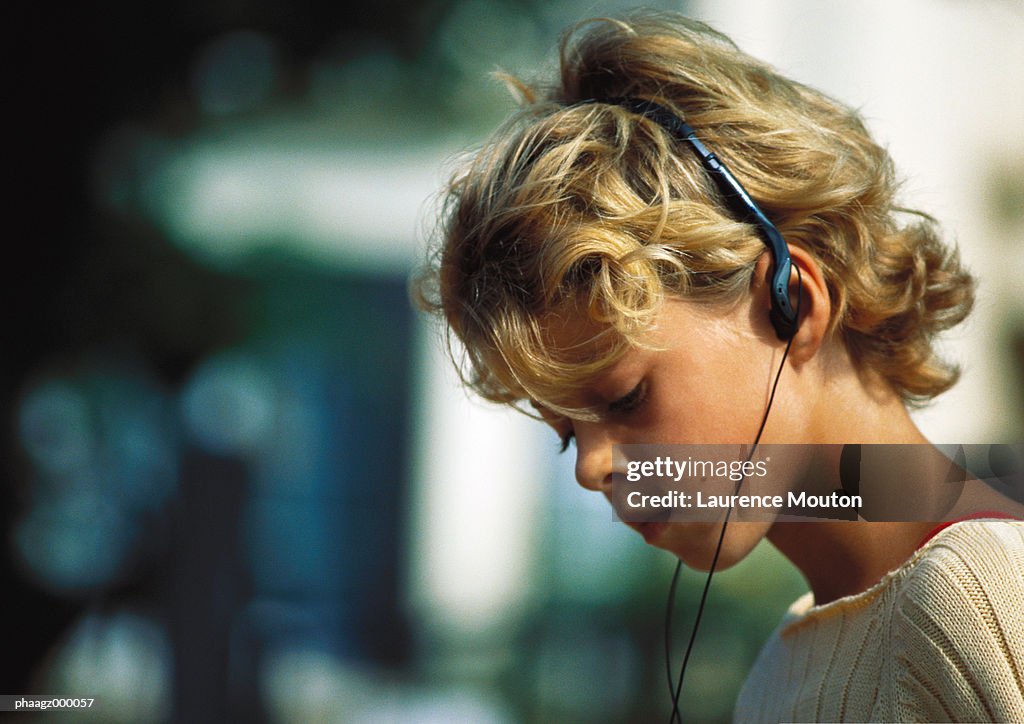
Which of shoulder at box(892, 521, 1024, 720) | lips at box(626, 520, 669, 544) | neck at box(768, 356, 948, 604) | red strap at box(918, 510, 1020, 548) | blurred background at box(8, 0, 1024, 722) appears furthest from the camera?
blurred background at box(8, 0, 1024, 722)

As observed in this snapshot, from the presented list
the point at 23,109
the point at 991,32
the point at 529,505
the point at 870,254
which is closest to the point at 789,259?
the point at 870,254

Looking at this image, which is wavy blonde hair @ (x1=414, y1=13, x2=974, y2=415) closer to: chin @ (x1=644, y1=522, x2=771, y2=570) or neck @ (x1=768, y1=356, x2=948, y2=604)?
neck @ (x1=768, y1=356, x2=948, y2=604)

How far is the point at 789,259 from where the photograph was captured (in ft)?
3.35

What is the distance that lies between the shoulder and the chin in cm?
22

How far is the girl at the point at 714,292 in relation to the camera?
3.33 ft

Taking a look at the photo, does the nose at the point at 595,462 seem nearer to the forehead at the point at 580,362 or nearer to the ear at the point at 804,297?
the forehead at the point at 580,362

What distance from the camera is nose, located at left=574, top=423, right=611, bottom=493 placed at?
1.07 m

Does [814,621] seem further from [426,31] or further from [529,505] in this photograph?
[426,31]

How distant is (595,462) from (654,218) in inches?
11.1

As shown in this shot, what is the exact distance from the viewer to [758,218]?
1037 mm

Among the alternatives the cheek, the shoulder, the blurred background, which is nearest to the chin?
the cheek

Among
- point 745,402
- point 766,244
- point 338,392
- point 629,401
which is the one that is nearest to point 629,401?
point 629,401

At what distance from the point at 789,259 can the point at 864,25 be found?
2.63 metres

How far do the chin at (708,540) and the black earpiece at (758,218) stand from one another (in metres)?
0.22
